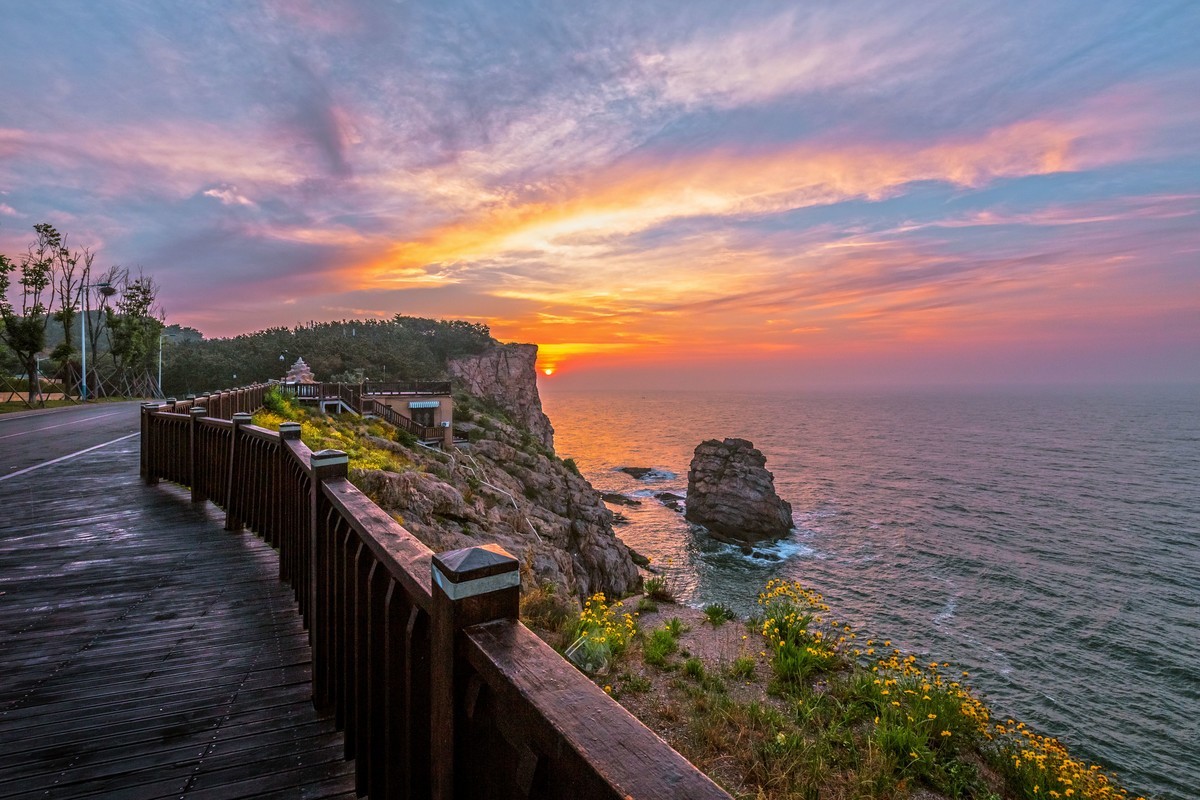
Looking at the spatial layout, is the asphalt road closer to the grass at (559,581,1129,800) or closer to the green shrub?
the grass at (559,581,1129,800)

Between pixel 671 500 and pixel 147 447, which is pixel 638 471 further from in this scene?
pixel 147 447

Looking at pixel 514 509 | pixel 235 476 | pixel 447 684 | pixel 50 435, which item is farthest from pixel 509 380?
pixel 447 684

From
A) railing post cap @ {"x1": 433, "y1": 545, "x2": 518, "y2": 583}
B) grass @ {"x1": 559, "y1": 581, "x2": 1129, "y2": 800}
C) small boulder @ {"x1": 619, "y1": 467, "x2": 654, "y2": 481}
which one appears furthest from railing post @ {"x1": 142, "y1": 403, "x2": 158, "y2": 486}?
small boulder @ {"x1": 619, "y1": 467, "x2": 654, "y2": 481}

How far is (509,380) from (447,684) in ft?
186

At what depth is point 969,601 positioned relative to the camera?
23719 mm

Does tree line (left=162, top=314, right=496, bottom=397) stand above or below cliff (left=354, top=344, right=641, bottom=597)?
above

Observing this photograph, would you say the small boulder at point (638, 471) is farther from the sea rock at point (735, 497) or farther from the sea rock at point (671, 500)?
the sea rock at point (735, 497)

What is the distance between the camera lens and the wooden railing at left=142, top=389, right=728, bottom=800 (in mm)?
875

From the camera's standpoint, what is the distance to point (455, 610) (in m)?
1.28

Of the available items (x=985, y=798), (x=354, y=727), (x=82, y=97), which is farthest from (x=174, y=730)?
(x=82, y=97)

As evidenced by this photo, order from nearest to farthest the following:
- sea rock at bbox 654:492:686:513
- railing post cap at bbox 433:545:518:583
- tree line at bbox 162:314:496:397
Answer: railing post cap at bbox 433:545:518:583 < sea rock at bbox 654:492:686:513 < tree line at bbox 162:314:496:397

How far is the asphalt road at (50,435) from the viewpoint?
10.3 meters

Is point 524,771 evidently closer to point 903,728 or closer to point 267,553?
point 267,553

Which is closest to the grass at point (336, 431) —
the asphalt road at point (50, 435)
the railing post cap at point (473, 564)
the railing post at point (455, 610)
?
the asphalt road at point (50, 435)
